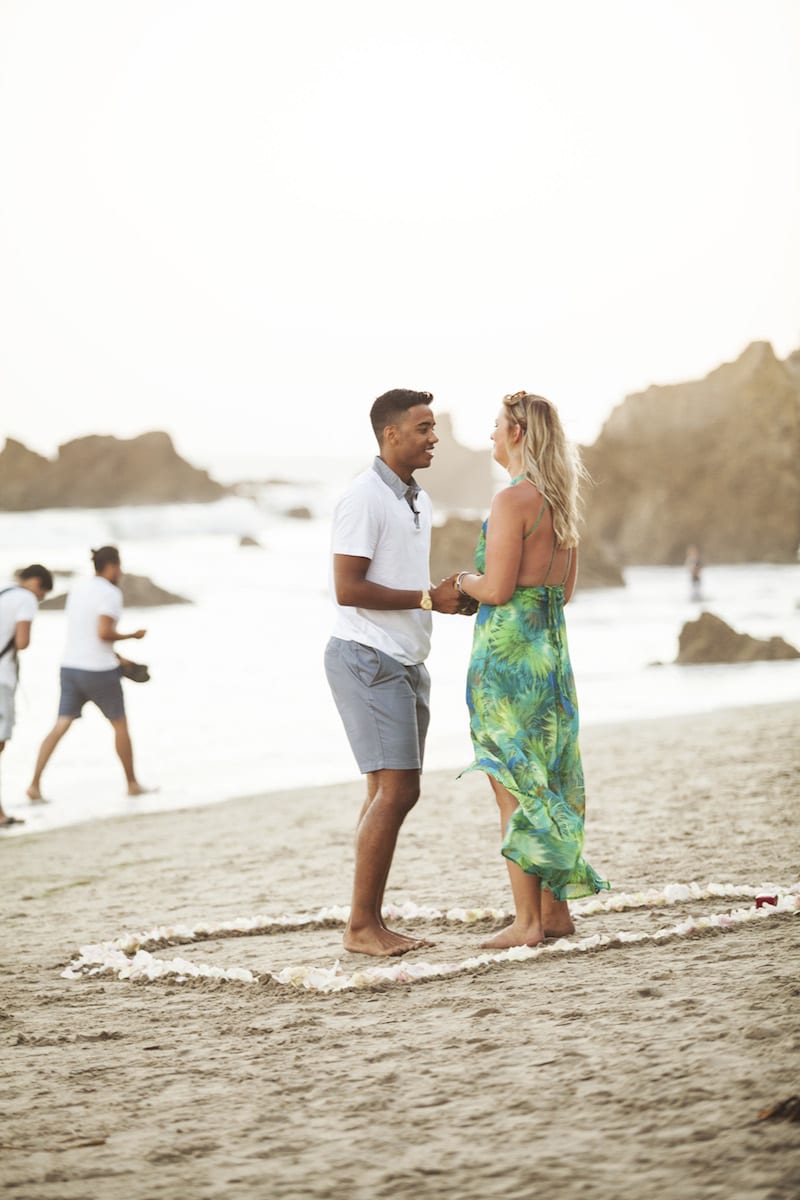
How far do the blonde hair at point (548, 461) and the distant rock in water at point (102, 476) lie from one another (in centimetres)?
5804

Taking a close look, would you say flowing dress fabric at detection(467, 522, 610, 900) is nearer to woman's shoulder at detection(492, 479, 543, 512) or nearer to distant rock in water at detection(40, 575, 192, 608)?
woman's shoulder at detection(492, 479, 543, 512)

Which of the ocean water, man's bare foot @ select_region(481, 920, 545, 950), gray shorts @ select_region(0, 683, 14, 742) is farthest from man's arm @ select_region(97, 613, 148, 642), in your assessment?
man's bare foot @ select_region(481, 920, 545, 950)

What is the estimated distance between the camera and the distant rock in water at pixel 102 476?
204 ft

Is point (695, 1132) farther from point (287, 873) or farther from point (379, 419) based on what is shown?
point (287, 873)

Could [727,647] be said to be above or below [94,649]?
below

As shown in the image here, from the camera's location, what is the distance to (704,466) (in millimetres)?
57969

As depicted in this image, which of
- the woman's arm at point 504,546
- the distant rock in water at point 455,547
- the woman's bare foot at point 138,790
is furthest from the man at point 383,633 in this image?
the distant rock in water at point 455,547

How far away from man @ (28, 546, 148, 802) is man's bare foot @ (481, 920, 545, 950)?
5.30 m

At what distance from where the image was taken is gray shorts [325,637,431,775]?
4.69 m

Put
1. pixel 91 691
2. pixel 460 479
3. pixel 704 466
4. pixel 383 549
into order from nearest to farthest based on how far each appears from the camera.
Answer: pixel 383 549 → pixel 91 691 → pixel 704 466 → pixel 460 479

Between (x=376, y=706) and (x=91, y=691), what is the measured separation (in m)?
5.24

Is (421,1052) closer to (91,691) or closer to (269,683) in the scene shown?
(91,691)

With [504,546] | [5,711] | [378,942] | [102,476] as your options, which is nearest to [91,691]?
[5,711]

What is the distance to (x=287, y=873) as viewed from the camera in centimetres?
681
